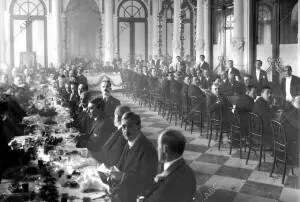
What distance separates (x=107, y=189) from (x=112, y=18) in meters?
17.0

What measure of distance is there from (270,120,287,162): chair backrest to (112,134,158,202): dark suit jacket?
2.27 metres

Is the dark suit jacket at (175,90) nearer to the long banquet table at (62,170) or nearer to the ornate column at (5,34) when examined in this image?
the long banquet table at (62,170)

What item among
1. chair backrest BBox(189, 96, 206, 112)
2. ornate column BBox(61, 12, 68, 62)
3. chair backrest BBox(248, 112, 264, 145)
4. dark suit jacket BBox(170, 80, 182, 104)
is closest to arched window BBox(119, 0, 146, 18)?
ornate column BBox(61, 12, 68, 62)

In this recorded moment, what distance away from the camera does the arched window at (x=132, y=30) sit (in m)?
19.8

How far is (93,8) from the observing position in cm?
1934

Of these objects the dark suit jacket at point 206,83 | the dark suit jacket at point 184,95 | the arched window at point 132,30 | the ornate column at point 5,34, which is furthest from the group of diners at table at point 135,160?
the arched window at point 132,30

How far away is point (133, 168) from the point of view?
304 cm

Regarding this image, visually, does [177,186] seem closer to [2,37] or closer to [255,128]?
[255,128]

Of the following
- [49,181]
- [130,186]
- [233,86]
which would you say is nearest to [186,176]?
[130,186]

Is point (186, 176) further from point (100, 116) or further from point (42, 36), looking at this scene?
point (42, 36)

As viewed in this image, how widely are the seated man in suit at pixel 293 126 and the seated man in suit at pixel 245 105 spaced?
89 cm

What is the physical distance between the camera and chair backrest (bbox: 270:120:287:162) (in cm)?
479

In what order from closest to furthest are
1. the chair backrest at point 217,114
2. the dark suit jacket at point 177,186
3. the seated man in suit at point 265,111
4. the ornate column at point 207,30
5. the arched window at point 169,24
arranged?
the dark suit jacket at point 177,186 → the seated man in suit at point 265,111 → the chair backrest at point 217,114 → the ornate column at point 207,30 → the arched window at point 169,24

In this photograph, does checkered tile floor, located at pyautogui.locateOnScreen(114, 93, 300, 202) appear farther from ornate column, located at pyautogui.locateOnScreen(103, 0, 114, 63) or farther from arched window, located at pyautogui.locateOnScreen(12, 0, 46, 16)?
arched window, located at pyautogui.locateOnScreen(12, 0, 46, 16)
